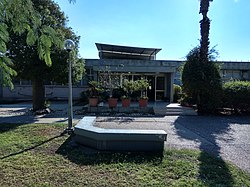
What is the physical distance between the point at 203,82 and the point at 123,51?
13.3 metres

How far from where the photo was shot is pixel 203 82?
46.7ft

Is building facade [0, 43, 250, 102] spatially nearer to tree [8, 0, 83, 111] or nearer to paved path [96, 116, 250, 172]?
tree [8, 0, 83, 111]

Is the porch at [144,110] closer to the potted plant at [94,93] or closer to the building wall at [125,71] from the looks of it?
the potted plant at [94,93]

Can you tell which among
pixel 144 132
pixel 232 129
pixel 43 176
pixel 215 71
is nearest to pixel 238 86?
pixel 215 71

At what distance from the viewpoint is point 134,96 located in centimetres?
1983

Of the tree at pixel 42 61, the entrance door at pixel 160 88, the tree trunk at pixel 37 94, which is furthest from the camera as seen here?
the entrance door at pixel 160 88

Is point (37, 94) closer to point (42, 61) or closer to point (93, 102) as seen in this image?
point (42, 61)

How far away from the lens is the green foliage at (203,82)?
1427 centimetres

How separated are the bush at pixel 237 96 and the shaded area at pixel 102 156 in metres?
10.2

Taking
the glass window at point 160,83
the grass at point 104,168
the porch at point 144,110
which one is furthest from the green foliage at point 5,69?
the glass window at point 160,83

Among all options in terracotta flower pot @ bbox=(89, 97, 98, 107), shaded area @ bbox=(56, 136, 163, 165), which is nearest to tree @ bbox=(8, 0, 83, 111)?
terracotta flower pot @ bbox=(89, 97, 98, 107)

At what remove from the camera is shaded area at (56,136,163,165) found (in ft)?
17.9

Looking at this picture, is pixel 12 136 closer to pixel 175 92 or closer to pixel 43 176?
pixel 43 176

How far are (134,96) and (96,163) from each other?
14.6 meters
